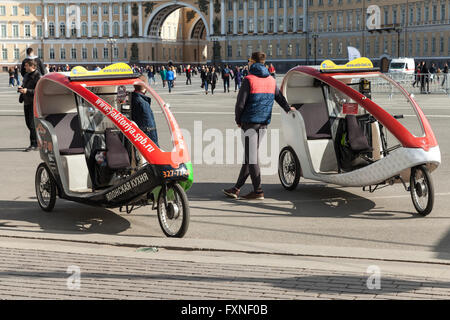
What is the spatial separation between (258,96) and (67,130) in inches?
89.4

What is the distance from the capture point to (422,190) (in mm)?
7934

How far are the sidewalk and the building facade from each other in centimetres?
8655

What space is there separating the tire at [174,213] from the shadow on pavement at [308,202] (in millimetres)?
1451

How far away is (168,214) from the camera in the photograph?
7.11 metres

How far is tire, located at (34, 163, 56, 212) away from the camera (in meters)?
8.41

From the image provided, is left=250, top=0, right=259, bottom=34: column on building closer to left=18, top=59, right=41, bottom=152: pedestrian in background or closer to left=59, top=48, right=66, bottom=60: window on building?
left=59, top=48, right=66, bottom=60: window on building

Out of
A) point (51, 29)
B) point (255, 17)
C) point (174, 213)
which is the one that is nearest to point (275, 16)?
point (255, 17)

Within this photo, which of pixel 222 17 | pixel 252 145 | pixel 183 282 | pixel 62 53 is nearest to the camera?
pixel 183 282

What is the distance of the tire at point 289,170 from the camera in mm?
9672

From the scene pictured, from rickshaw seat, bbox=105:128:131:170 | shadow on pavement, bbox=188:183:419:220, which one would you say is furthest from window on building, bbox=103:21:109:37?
rickshaw seat, bbox=105:128:131:170

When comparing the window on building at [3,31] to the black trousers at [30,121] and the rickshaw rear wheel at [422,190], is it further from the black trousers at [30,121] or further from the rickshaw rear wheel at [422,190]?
the rickshaw rear wheel at [422,190]

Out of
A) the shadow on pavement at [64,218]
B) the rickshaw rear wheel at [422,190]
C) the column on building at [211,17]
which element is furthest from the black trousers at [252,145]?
the column on building at [211,17]

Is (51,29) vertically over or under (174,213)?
over

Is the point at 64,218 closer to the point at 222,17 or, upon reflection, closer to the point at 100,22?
the point at 222,17
